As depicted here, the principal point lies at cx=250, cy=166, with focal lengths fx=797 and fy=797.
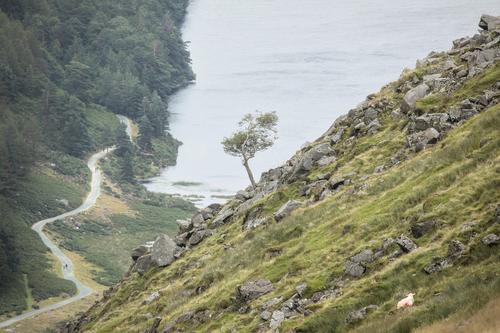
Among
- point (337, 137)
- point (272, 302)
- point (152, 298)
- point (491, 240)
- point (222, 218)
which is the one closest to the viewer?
point (491, 240)

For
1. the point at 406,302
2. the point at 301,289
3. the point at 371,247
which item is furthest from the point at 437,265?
the point at 301,289

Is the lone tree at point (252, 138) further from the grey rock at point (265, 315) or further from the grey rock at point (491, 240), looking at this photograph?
the grey rock at point (491, 240)

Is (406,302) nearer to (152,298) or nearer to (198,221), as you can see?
(152,298)

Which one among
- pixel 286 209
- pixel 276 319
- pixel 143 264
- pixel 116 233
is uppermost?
pixel 116 233

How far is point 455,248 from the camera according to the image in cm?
2677

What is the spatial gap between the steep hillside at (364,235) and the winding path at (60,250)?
4210 centimetres

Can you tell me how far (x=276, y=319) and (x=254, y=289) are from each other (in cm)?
443

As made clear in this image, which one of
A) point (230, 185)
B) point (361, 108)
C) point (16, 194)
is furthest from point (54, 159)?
point (361, 108)

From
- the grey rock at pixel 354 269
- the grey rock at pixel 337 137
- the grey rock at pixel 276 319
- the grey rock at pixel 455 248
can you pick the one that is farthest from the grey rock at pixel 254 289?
the grey rock at pixel 337 137

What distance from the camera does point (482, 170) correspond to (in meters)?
31.2

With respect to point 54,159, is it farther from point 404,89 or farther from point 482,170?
point 482,170

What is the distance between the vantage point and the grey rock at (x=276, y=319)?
3010cm

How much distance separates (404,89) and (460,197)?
24615mm

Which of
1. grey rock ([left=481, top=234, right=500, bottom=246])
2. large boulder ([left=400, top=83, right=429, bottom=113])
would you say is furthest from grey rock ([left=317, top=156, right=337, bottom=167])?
grey rock ([left=481, top=234, right=500, bottom=246])
